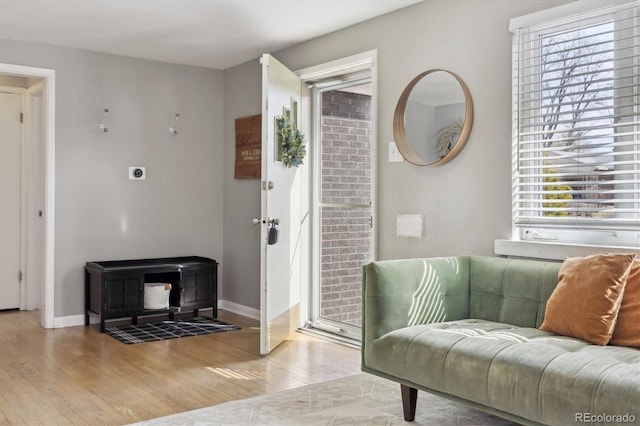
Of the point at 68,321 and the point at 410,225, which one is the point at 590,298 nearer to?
the point at 410,225

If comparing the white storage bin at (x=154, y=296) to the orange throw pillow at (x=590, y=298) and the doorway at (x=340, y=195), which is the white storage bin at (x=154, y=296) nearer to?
the doorway at (x=340, y=195)

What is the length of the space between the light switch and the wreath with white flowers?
0.95 m

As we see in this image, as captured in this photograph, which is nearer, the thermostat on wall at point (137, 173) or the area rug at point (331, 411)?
the area rug at point (331, 411)

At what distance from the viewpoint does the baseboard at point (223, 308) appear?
5.16 metres

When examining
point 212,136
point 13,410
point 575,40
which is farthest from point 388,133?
point 13,410

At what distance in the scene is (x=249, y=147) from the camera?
5621mm

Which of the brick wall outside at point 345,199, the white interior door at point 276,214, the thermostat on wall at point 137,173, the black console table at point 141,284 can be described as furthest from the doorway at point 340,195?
the thermostat on wall at point 137,173

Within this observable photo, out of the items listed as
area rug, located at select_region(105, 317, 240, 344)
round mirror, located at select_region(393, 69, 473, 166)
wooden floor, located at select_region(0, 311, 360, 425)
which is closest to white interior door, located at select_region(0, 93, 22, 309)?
wooden floor, located at select_region(0, 311, 360, 425)

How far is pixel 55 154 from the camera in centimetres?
511

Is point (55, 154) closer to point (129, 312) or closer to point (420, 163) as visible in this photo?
point (129, 312)

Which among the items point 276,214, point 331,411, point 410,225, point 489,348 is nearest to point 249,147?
point 276,214

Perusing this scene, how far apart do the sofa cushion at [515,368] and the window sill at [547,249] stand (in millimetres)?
511

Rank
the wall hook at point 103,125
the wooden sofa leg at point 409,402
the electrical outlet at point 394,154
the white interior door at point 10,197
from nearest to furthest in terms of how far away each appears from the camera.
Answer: the wooden sofa leg at point 409,402 < the electrical outlet at point 394,154 < the wall hook at point 103,125 < the white interior door at point 10,197

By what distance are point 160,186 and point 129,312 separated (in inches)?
49.6
